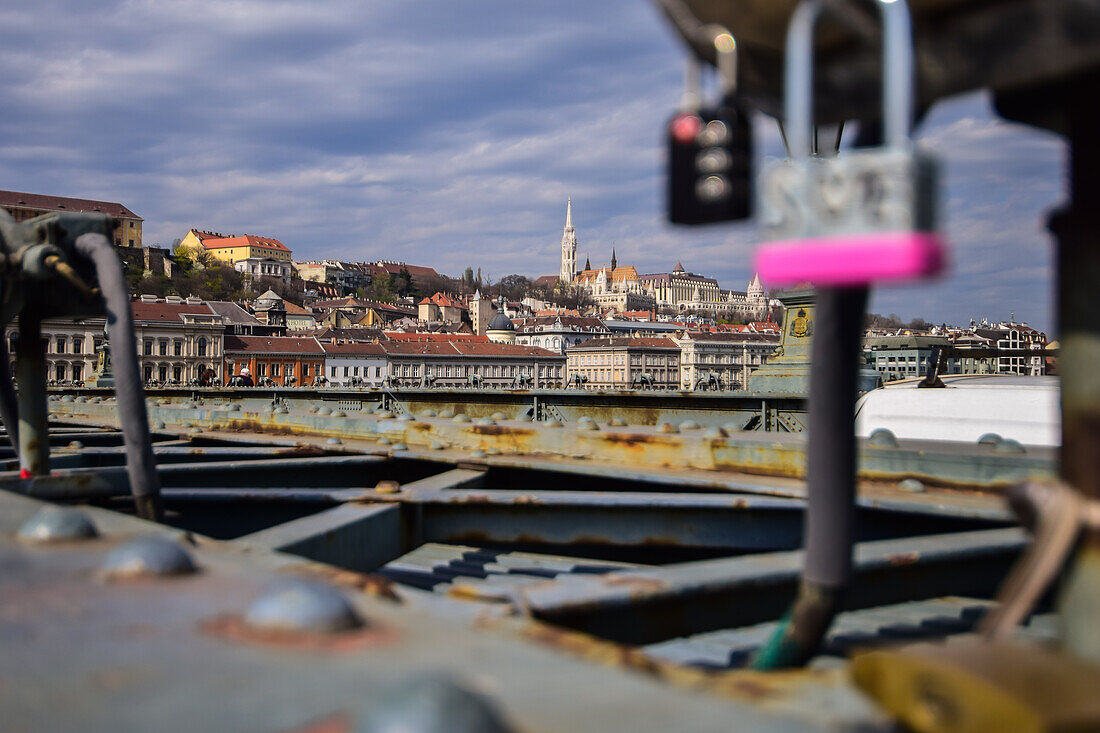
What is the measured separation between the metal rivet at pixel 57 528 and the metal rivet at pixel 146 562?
430 millimetres

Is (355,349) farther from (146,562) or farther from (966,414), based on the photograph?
(146,562)

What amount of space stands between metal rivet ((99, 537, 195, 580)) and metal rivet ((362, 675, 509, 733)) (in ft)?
4.02

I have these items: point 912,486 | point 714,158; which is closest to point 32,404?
point 714,158

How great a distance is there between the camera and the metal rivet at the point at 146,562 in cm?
209

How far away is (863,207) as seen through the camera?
1.43 metres

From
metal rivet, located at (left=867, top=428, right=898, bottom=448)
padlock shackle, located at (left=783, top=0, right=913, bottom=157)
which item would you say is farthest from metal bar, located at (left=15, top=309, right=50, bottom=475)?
metal rivet, located at (left=867, top=428, right=898, bottom=448)

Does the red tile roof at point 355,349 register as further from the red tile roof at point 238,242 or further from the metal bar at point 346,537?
the metal bar at point 346,537

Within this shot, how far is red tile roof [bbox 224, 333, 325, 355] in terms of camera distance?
105375 mm

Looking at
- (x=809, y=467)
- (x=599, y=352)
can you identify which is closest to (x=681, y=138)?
(x=809, y=467)

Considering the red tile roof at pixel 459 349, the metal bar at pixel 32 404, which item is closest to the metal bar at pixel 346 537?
the metal bar at pixel 32 404

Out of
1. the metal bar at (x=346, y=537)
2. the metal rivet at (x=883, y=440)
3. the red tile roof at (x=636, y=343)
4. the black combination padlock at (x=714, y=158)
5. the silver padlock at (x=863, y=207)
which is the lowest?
the metal bar at (x=346, y=537)

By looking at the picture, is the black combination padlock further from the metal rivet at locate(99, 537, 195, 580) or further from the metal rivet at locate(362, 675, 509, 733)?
the metal rivet at locate(99, 537, 195, 580)

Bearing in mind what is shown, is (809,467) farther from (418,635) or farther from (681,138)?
(418,635)

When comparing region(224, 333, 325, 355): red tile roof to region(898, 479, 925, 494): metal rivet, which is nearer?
region(898, 479, 925, 494): metal rivet
